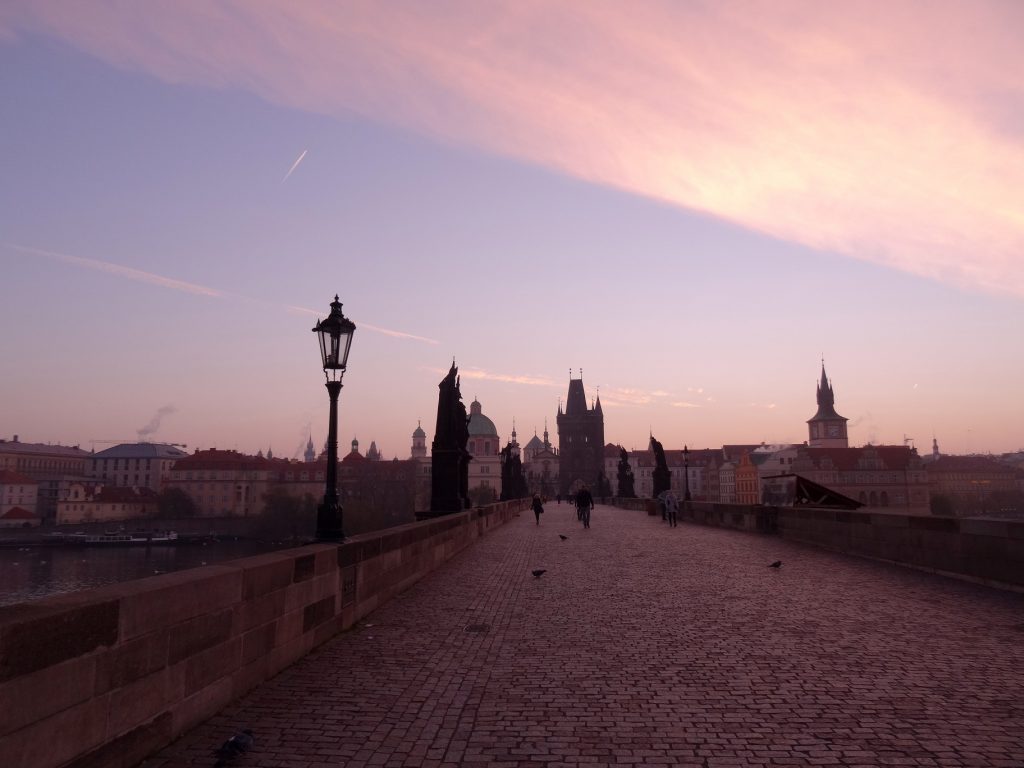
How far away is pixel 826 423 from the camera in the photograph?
490ft

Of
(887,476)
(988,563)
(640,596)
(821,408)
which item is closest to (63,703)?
(640,596)

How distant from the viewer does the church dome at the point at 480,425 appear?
547ft

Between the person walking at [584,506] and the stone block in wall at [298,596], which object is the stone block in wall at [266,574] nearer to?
the stone block in wall at [298,596]

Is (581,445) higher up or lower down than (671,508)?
higher up

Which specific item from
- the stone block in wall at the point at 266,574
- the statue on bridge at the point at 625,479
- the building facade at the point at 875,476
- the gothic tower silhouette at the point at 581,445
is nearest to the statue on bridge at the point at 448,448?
the stone block in wall at the point at 266,574

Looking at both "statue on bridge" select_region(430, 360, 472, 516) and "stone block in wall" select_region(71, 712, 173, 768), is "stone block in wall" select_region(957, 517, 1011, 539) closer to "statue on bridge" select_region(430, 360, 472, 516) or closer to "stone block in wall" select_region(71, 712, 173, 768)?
"stone block in wall" select_region(71, 712, 173, 768)

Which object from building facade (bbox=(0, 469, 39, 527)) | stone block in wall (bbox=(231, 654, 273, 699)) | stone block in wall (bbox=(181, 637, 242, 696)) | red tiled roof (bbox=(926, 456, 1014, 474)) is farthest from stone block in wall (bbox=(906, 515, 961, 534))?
red tiled roof (bbox=(926, 456, 1014, 474))

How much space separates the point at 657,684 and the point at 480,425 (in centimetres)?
16216

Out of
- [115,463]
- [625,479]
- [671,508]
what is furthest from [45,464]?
[671,508]

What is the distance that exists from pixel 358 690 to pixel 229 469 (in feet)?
489

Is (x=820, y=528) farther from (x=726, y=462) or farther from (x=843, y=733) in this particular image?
(x=726, y=462)

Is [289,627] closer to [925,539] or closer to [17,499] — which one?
[925,539]

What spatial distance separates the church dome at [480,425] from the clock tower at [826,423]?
213ft

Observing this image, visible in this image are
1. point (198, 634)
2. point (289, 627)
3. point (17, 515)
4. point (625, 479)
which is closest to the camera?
point (198, 634)
